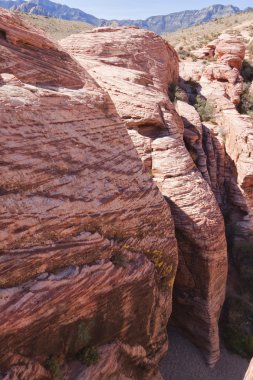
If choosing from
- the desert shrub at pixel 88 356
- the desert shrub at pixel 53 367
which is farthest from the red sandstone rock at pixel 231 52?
the desert shrub at pixel 53 367

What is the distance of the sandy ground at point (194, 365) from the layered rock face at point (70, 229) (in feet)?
8.97

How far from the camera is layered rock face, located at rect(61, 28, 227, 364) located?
11.6 meters

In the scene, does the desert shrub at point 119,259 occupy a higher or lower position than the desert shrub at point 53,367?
higher

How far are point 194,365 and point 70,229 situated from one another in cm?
890

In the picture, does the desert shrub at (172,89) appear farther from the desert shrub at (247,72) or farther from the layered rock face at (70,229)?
the layered rock face at (70,229)

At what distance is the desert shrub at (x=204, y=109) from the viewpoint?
20281 mm

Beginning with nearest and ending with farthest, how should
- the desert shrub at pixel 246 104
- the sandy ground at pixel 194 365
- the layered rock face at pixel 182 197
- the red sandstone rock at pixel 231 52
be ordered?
1. the layered rock face at pixel 182 197
2. the sandy ground at pixel 194 365
3. the desert shrub at pixel 246 104
4. the red sandstone rock at pixel 231 52

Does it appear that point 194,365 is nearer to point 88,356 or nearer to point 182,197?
point 88,356

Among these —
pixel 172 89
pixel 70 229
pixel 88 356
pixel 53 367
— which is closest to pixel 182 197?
pixel 70 229

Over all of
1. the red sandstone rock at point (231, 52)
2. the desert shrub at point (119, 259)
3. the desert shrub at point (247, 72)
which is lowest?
the desert shrub at point (119, 259)

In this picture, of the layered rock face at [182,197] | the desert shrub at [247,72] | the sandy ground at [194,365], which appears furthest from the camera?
the desert shrub at [247,72]

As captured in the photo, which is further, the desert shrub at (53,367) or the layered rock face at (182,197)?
the layered rock face at (182,197)

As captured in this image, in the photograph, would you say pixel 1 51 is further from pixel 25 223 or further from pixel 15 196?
pixel 25 223

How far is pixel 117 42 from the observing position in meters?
17.4
